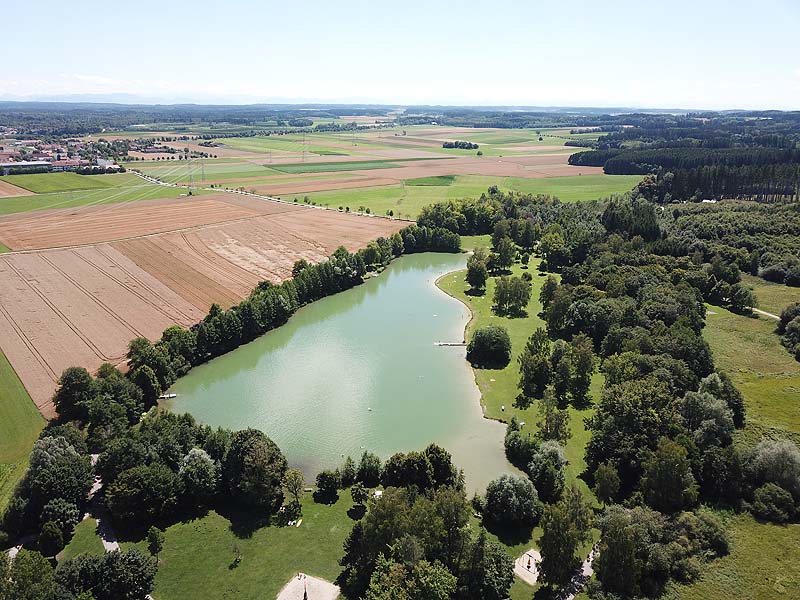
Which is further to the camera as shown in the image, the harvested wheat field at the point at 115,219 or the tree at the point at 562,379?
the harvested wheat field at the point at 115,219

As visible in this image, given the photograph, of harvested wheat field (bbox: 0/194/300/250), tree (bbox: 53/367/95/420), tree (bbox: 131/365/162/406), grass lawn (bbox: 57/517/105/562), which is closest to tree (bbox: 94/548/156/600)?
grass lawn (bbox: 57/517/105/562)

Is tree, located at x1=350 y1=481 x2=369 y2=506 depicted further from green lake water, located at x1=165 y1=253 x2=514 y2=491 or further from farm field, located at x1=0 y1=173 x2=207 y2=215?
farm field, located at x1=0 y1=173 x2=207 y2=215

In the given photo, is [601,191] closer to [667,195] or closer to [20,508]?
[667,195]

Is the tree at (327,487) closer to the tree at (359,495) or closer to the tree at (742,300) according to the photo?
the tree at (359,495)

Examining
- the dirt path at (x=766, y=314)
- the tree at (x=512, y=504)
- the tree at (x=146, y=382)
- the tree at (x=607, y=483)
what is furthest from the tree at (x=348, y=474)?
the dirt path at (x=766, y=314)

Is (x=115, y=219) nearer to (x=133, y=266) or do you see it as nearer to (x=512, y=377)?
(x=133, y=266)

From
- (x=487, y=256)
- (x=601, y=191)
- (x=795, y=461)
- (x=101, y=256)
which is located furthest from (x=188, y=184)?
(x=795, y=461)

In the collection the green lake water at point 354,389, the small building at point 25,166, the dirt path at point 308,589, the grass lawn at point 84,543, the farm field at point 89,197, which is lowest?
the green lake water at point 354,389
